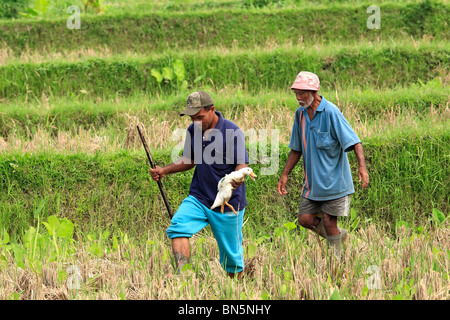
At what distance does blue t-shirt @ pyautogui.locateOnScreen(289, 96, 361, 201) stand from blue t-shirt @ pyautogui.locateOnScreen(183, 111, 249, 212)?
1.82 feet

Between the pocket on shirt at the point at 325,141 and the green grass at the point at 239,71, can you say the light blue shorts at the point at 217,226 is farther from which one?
the green grass at the point at 239,71

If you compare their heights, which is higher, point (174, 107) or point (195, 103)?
point (174, 107)

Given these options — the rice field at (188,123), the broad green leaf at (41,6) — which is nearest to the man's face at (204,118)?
the rice field at (188,123)

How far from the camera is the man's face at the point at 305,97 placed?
442cm

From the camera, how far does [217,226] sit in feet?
14.1

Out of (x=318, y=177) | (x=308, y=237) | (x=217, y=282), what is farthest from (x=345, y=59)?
(x=217, y=282)

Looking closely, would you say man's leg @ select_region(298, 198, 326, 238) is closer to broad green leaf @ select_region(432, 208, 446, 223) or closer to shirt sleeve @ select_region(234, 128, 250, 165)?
shirt sleeve @ select_region(234, 128, 250, 165)

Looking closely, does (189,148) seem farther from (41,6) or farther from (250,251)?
(41,6)

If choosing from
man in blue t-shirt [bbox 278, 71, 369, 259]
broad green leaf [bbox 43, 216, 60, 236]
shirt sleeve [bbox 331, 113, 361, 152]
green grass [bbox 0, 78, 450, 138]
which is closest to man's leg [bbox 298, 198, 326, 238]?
man in blue t-shirt [bbox 278, 71, 369, 259]

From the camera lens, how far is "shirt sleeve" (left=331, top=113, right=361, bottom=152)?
14.1 feet

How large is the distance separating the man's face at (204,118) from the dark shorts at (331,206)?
1.02 metres

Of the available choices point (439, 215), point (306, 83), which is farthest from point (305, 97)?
point (439, 215)

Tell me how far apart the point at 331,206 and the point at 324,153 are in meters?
0.40
